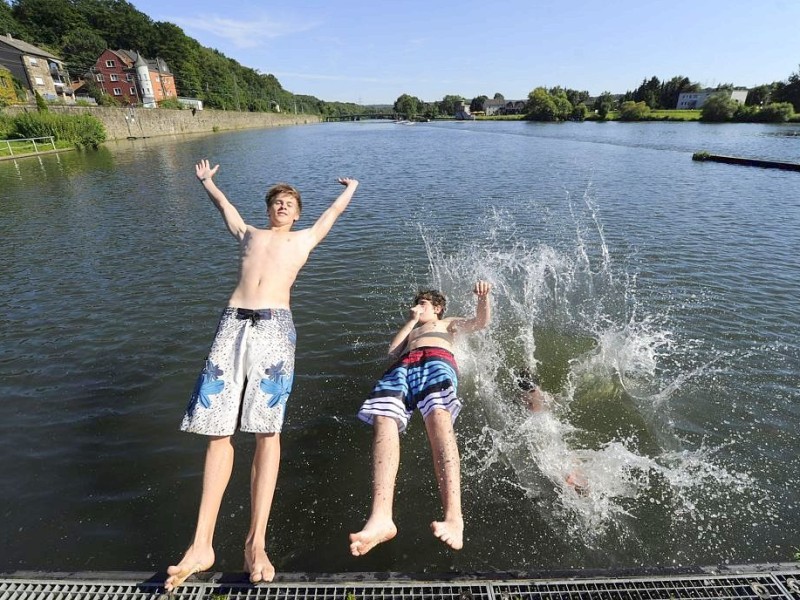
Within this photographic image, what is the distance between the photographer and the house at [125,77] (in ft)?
289

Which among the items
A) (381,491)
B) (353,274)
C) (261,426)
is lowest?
(353,274)

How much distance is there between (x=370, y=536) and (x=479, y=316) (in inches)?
128

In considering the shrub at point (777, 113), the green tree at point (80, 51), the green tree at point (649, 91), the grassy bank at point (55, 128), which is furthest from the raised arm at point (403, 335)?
the green tree at point (649, 91)

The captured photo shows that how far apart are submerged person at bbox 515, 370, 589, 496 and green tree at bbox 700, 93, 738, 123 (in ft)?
376

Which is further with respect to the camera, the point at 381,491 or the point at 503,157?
the point at 503,157

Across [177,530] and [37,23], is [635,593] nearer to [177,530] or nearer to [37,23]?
[177,530]

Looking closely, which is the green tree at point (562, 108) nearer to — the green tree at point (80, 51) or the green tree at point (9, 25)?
the green tree at point (80, 51)

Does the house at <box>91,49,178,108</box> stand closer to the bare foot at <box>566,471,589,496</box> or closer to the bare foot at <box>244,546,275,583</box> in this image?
the bare foot at <box>244,546,275,583</box>

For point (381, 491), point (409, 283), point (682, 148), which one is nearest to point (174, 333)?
point (409, 283)

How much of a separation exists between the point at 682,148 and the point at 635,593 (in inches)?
2166

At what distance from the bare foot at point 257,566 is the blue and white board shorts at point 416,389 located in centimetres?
145

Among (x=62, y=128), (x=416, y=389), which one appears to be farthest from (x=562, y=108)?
(x=416, y=389)

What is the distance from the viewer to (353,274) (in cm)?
1219

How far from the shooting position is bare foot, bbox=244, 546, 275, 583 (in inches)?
132
